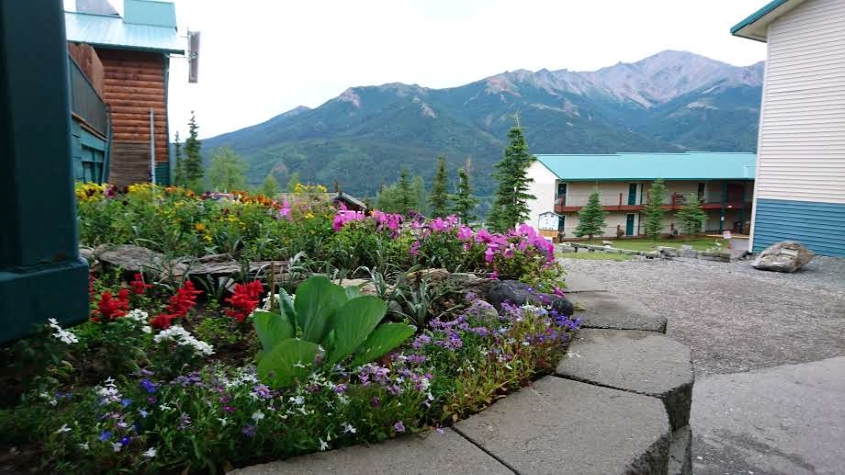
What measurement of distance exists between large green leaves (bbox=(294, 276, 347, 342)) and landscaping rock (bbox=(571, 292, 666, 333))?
1420 mm

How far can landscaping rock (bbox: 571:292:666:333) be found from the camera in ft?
8.84

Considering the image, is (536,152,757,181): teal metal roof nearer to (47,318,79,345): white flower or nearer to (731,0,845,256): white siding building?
(731,0,845,256): white siding building

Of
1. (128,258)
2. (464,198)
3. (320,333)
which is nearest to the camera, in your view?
(320,333)

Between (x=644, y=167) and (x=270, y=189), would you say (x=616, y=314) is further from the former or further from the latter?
(x=644, y=167)

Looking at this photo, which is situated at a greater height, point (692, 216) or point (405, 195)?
point (405, 195)

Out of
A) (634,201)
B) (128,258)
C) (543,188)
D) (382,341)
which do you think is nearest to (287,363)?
(382,341)

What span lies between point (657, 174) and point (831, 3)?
20070 mm

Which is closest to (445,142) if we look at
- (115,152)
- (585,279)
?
(115,152)

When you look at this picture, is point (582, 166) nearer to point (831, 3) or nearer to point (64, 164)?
point (831, 3)

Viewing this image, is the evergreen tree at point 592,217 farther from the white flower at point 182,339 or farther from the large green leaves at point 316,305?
the white flower at point 182,339

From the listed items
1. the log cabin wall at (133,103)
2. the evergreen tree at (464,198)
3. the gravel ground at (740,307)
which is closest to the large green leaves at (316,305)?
the gravel ground at (740,307)

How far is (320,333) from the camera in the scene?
6.00 ft

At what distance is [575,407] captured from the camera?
1.77 m

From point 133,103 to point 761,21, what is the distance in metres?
16.3
